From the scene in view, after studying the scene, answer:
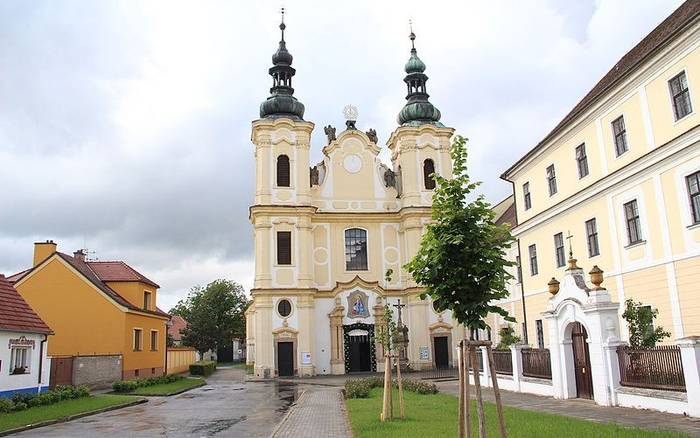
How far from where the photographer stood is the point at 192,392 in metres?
28.6

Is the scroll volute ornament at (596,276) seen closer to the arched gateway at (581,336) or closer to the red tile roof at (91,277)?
the arched gateway at (581,336)

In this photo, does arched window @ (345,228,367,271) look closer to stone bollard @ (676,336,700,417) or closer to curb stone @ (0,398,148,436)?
curb stone @ (0,398,148,436)

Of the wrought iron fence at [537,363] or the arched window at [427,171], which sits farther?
the arched window at [427,171]

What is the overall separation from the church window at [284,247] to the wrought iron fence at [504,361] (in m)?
19.4

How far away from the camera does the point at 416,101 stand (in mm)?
45906

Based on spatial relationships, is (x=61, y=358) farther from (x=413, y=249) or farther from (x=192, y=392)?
(x=413, y=249)

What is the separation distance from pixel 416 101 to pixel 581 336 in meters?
31.2

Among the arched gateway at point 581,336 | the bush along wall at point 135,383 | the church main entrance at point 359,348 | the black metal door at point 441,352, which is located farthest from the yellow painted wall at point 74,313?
the arched gateway at point 581,336

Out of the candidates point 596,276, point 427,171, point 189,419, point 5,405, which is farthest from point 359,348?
point 596,276

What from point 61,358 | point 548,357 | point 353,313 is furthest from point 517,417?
point 353,313

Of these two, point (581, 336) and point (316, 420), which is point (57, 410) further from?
point (581, 336)

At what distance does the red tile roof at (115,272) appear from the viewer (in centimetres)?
3578

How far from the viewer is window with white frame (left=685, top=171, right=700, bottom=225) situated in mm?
16891

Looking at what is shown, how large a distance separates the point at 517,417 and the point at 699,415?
137 inches
